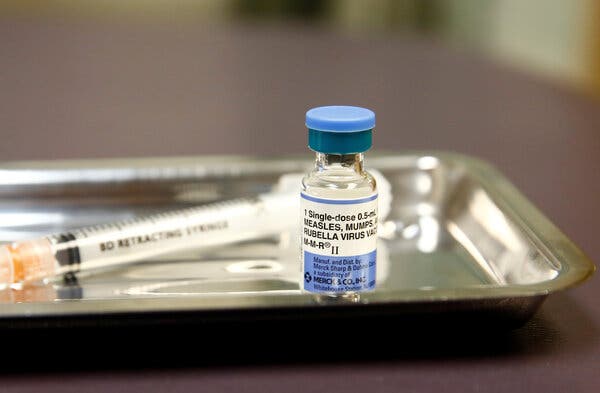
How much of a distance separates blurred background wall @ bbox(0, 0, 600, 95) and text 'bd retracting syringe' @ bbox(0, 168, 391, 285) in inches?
42.6

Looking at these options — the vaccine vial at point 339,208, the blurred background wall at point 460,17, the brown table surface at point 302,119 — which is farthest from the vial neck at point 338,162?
the blurred background wall at point 460,17

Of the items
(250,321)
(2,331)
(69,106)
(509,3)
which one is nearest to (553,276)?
(250,321)

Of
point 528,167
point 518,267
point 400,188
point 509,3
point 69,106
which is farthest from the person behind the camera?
point 509,3

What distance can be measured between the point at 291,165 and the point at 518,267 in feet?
0.65

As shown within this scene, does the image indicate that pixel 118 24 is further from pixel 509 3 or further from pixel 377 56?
pixel 509 3

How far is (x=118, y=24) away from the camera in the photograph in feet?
4.44

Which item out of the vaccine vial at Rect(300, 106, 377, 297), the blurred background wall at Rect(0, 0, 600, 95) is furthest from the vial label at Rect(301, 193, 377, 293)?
the blurred background wall at Rect(0, 0, 600, 95)

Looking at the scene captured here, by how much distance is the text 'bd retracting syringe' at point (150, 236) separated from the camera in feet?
1.72

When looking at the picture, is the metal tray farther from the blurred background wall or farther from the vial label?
the blurred background wall

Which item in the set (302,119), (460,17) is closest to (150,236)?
(302,119)

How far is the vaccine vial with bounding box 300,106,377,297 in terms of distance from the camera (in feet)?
1.51

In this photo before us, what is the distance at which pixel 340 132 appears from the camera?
0.46 m

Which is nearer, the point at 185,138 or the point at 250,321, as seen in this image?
the point at 250,321

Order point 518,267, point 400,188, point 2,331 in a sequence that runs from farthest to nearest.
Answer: point 400,188 → point 518,267 → point 2,331
